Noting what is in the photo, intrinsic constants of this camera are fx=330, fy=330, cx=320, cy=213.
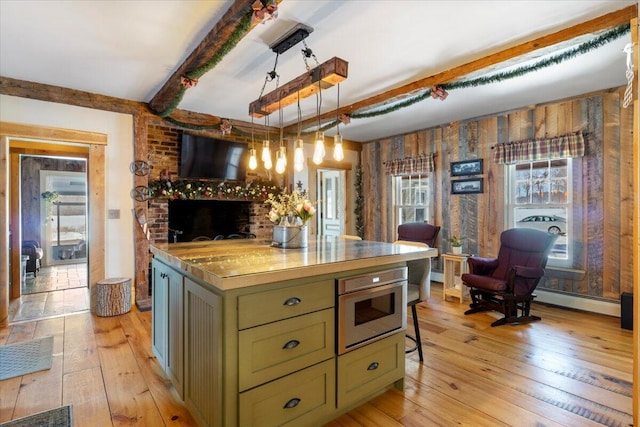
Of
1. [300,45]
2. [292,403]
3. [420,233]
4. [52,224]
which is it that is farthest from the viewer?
[52,224]

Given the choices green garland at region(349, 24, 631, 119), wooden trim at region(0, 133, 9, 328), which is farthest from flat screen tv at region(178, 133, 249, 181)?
green garland at region(349, 24, 631, 119)

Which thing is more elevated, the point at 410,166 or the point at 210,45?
the point at 210,45

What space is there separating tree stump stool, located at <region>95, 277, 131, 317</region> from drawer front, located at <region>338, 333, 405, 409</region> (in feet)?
10.0

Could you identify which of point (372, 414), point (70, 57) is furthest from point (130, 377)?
point (70, 57)

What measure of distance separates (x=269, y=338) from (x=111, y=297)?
3.01 m

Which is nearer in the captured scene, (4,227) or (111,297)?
(4,227)

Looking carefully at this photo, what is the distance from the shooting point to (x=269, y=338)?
1615 millimetres

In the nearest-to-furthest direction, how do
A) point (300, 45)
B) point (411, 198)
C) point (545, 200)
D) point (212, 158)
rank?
point (300, 45), point (545, 200), point (212, 158), point (411, 198)

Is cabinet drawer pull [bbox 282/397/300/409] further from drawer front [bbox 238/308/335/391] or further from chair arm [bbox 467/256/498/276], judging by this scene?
chair arm [bbox 467/256/498/276]

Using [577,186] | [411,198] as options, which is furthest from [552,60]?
[411,198]

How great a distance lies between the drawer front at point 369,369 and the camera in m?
1.93

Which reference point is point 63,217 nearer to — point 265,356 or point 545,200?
point 265,356

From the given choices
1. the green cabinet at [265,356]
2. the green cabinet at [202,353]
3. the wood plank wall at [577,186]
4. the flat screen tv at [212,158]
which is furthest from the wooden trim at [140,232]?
the wood plank wall at [577,186]

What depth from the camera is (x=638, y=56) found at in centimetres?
141
